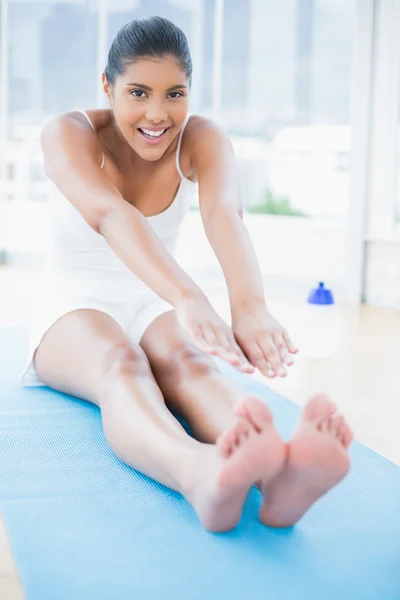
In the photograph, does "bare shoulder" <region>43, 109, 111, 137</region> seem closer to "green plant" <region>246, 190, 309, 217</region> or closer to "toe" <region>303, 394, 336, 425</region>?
"toe" <region>303, 394, 336, 425</region>

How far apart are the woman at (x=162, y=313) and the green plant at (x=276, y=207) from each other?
8.43 feet

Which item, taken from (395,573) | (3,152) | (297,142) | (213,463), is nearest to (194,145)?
(213,463)

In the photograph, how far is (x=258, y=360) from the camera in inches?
60.6

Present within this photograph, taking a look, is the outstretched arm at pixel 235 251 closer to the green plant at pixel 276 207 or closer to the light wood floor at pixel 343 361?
the light wood floor at pixel 343 361

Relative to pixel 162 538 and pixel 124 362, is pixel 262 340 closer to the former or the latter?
pixel 124 362

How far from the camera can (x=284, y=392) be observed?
2.48 metres

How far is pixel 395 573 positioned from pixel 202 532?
341mm

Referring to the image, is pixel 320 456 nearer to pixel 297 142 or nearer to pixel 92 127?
pixel 92 127

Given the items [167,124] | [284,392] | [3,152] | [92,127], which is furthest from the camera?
[3,152]

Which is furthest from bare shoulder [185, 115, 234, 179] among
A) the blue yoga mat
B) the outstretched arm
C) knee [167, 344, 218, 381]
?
the blue yoga mat

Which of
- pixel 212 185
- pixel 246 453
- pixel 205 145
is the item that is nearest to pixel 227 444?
pixel 246 453

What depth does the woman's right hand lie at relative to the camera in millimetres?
1415

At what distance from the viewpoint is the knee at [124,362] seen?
1.69 metres

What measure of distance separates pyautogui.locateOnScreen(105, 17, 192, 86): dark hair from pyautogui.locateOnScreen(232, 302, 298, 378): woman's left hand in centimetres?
59
